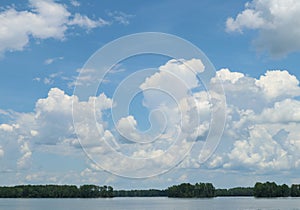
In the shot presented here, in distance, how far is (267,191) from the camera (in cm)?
19938

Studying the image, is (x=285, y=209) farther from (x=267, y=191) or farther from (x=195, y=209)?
(x=267, y=191)

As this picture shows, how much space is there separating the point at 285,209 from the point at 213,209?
60.3 feet

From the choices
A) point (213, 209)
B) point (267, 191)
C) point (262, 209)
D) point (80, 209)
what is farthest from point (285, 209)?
point (267, 191)

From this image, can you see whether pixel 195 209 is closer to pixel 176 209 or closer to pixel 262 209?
pixel 176 209

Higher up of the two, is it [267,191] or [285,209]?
[267,191]

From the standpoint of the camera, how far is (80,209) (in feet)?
415

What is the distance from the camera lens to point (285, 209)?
10825cm

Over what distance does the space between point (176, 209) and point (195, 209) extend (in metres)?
6.64

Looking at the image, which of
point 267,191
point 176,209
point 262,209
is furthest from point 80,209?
point 267,191

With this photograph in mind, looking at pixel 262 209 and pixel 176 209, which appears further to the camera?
pixel 176 209

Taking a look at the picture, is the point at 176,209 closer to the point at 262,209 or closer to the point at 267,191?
the point at 262,209

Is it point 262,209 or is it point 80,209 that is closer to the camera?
point 262,209

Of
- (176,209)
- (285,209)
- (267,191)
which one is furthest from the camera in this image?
(267,191)

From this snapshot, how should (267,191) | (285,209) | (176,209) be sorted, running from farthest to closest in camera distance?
1. (267,191)
2. (176,209)
3. (285,209)
